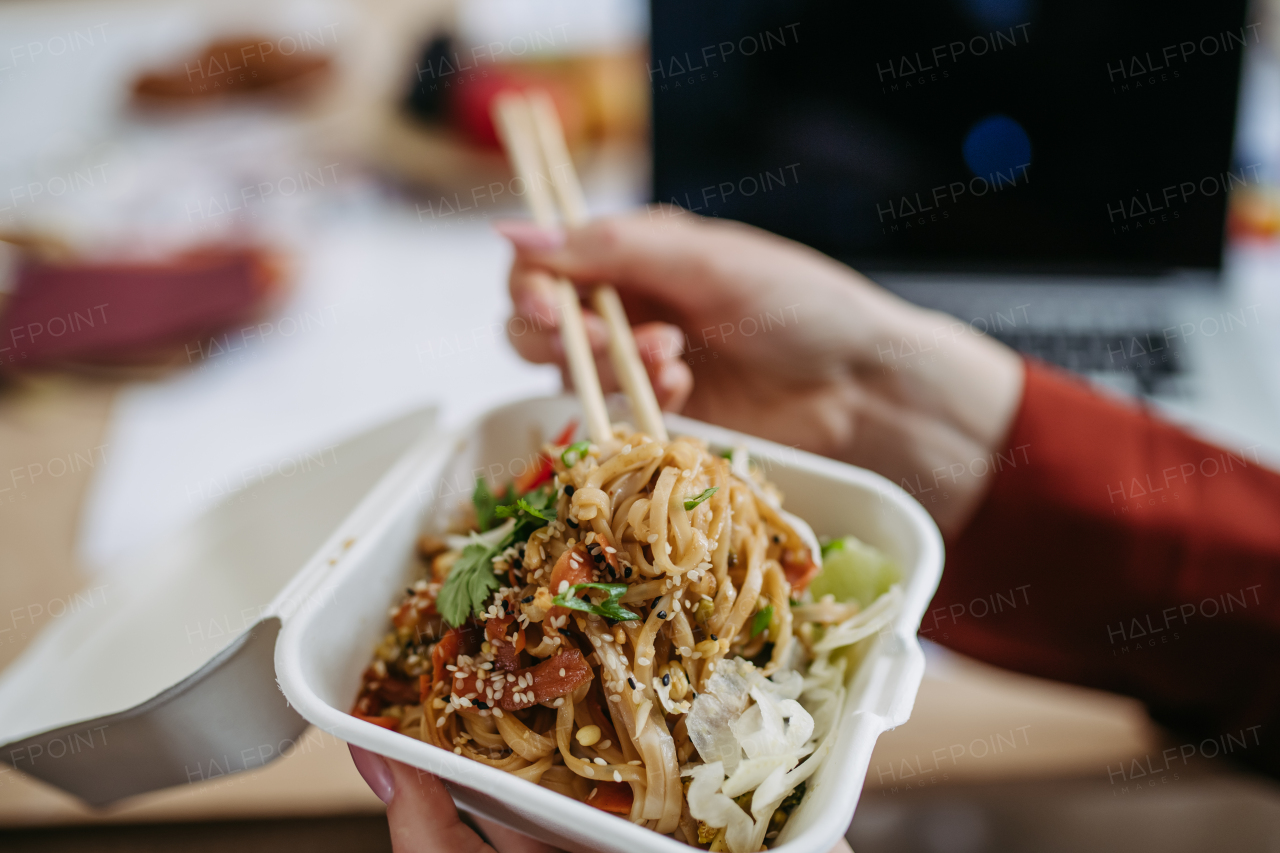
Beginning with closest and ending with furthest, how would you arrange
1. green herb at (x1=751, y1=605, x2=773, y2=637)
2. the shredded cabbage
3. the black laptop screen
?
1. the shredded cabbage
2. green herb at (x1=751, y1=605, x2=773, y2=637)
3. the black laptop screen

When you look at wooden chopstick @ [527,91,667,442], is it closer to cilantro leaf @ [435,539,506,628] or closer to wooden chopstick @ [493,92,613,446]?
wooden chopstick @ [493,92,613,446]

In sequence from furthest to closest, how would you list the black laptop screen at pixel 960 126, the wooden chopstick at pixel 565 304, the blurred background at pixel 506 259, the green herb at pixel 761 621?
1. the black laptop screen at pixel 960 126
2. the blurred background at pixel 506 259
3. the wooden chopstick at pixel 565 304
4. the green herb at pixel 761 621

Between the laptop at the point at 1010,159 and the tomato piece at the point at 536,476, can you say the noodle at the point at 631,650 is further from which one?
the laptop at the point at 1010,159

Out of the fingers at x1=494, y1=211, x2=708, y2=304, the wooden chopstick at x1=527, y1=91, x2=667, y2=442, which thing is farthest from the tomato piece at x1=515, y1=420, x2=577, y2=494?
the fingers at x1=494, y1=211, x2=708, y2=304

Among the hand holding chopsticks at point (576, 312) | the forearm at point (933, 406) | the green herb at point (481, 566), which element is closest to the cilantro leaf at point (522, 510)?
the green herb at point (481, 566)

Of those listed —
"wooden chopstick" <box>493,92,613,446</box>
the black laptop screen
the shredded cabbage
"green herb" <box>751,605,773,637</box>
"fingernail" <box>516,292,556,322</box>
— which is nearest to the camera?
the shredded cabbage

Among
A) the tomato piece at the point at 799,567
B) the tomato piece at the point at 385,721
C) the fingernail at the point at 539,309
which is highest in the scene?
the fingernail at the point at 539,309

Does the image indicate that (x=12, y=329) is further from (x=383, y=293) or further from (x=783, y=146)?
(x=783, y=146)
